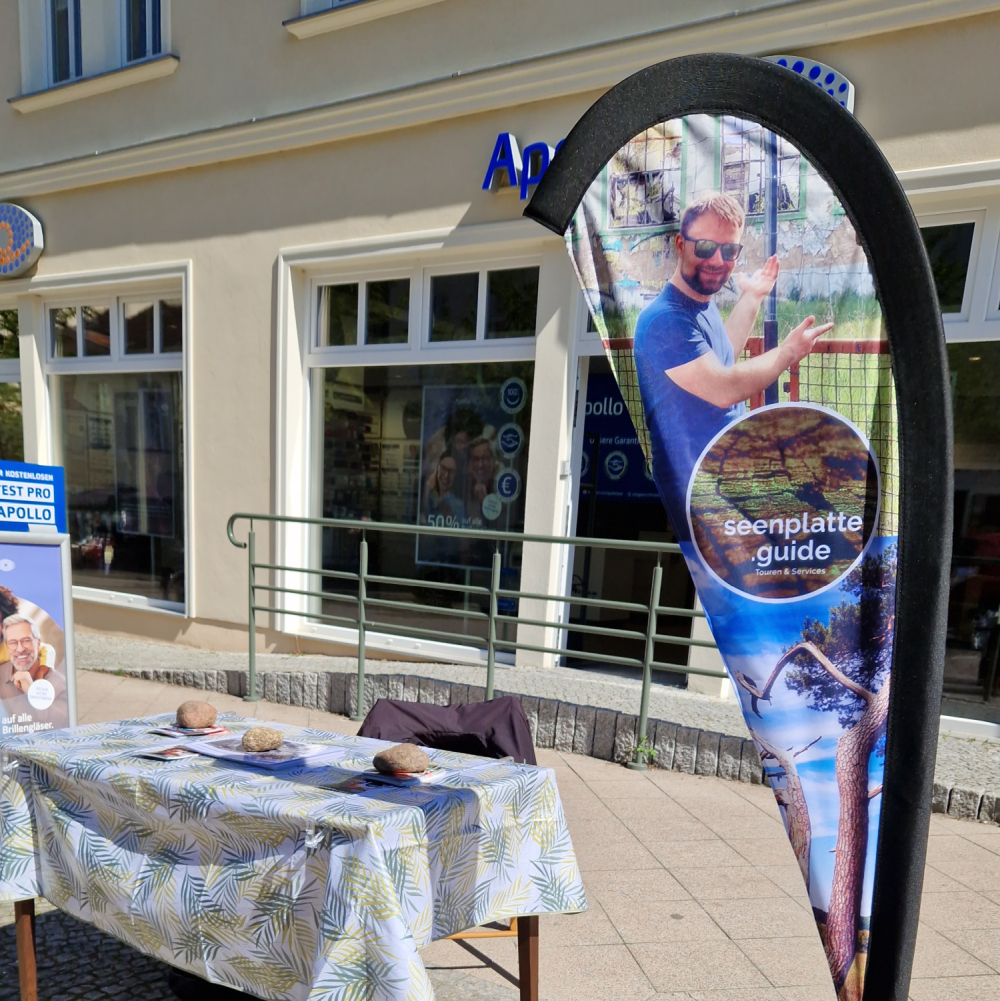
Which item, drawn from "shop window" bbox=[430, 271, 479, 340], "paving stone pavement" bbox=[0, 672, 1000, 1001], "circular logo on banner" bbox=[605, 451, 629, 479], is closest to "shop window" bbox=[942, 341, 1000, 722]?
"paving stone pavement" bbox=[0, 672, 1000, 1001]

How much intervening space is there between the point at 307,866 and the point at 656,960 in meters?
1.45

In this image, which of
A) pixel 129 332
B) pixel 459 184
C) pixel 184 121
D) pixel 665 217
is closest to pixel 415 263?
pixel 459 184

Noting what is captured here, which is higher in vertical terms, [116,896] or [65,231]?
[65,231]

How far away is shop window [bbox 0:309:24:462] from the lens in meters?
7.82

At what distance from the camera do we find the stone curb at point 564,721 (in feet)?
13.1

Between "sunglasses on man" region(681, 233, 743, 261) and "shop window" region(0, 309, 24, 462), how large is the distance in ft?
26.7

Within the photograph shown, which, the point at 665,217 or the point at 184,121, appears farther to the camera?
the point at 184,121

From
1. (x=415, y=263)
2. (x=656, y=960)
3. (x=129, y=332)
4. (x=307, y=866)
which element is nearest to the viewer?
(x=307, y=866)

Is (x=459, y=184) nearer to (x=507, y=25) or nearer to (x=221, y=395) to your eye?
(x=507, y=25)

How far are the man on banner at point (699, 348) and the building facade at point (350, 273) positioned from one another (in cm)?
348

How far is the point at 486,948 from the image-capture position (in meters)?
2.50

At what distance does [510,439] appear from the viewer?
222 inches

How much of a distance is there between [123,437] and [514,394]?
13.7 feet

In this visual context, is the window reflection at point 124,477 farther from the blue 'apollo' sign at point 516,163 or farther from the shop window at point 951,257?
the shop window at point 951,257
